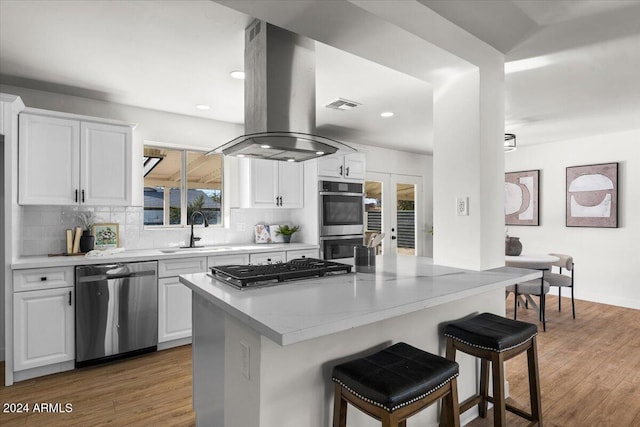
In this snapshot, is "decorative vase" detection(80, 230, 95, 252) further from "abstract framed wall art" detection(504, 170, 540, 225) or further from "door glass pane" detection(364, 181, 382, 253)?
"abstract framed wall art" detection(504, 170, 540, 225)

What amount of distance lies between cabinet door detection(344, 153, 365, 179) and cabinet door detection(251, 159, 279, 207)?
1036 mm

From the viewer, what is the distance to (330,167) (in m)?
4.76

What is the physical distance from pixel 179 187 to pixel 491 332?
3553 millimetres

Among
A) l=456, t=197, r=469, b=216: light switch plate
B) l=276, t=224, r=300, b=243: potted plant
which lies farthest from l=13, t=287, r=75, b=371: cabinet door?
l=456, t=197, r=469, b=216: light switch plate

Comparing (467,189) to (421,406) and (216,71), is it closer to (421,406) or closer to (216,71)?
(421,406)

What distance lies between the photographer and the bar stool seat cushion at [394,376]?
4.35ft

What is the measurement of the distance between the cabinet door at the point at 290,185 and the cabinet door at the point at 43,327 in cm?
246

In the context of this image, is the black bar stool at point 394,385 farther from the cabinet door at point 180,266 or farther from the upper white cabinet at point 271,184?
the upper white cabinet at point 271,184

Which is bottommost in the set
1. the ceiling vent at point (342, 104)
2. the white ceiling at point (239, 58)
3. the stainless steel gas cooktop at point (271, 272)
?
the stainless steel gas cooktop at point (271, 272)

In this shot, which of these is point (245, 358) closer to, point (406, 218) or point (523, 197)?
point (406, 218)

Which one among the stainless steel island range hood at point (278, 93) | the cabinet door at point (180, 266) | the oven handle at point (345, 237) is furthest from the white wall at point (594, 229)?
the cabinet door at point (180, 266)

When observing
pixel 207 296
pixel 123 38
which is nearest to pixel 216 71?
pixel 123 38

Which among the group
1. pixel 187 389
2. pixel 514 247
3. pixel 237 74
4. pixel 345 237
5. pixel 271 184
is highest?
pixel 237 74

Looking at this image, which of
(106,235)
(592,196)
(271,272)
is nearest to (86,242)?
(106,235)
